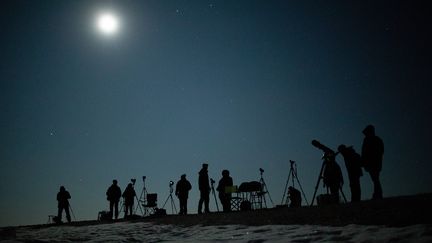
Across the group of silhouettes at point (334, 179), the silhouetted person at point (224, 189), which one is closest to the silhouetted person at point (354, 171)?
the group of silhouettes at point (334, 179)

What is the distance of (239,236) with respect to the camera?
5.50m

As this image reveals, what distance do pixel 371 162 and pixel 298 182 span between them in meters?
9.33

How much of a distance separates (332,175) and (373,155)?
2.15m

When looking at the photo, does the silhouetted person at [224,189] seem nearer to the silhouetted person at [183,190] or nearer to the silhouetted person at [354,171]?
the silhouetted person at [183,190]

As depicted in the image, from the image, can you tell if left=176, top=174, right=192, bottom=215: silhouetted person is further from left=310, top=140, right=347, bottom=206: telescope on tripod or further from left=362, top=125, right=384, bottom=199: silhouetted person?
left=362, top=125, right=384, bottom=199: silhouetted person

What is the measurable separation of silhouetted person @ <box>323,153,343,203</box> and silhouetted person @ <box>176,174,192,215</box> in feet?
21.2

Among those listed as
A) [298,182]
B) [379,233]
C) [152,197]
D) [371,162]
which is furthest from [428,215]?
[152,197]

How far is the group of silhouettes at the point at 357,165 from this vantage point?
29.3 ft

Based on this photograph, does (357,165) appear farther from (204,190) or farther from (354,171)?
(204,190)

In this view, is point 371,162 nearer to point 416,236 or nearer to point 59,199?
point 416,236

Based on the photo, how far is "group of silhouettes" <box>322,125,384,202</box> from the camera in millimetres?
8922

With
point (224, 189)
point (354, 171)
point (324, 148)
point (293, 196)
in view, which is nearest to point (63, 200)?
point (224, 189)

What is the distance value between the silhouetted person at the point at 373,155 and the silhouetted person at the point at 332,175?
184 centimetres

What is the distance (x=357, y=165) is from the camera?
997 centimetres
